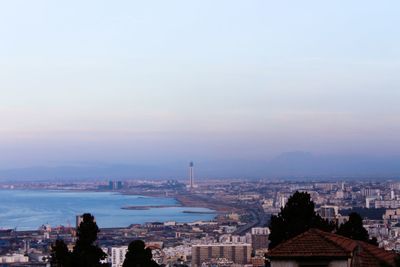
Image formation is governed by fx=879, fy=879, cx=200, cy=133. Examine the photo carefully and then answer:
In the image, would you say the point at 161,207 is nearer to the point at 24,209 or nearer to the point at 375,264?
the point at 24,209

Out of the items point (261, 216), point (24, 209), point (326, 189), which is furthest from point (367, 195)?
point (24, 209)

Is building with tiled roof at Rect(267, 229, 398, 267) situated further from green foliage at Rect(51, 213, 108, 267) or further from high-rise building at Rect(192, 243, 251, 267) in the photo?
high-rise building at Rect(192, 243, 251, 267)

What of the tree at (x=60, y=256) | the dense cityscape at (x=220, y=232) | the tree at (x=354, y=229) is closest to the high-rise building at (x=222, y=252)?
the dense cityscape at (x=220, y=232)

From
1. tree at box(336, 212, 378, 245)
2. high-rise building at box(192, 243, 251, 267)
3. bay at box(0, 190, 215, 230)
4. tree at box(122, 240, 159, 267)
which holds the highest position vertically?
tree at box(336, 212, 378, 245)

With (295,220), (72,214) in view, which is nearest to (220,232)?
(72,214)

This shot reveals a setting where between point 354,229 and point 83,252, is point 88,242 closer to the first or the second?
point 83,252

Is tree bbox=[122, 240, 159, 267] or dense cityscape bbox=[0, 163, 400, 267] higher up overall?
tree bbox=[122, 240, 159, 267]

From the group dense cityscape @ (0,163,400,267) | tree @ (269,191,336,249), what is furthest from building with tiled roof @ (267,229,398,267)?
tree @ (269,191,336,249)
